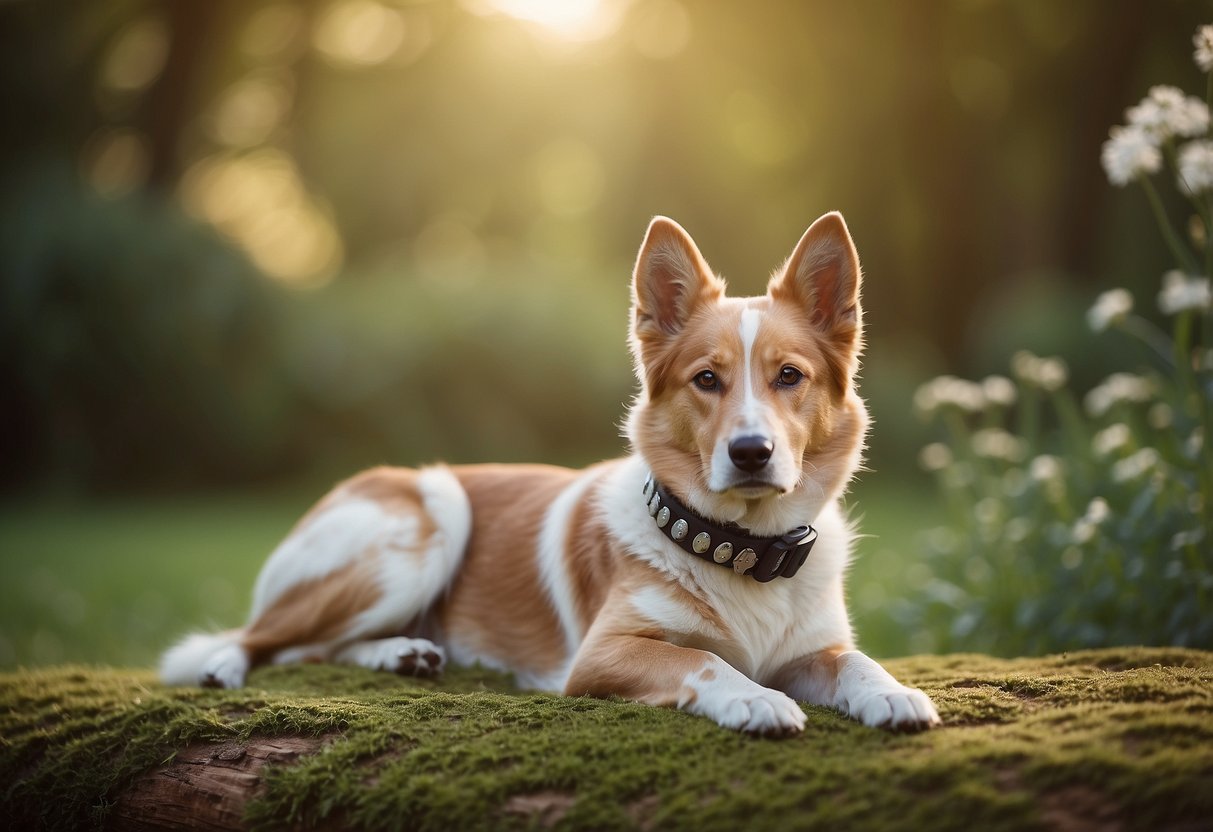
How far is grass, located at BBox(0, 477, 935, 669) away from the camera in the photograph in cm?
600

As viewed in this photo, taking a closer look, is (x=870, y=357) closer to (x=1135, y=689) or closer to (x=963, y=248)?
(x=963, y=248)

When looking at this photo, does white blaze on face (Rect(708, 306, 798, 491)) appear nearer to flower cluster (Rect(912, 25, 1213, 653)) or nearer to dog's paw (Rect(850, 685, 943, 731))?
dog's paw (Rect(850, 685, 943, 731))

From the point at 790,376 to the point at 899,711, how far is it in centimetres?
109

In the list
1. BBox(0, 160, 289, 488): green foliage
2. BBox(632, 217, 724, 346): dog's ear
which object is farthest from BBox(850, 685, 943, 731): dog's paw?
BBox(0, 160, 289, 488): green foliage

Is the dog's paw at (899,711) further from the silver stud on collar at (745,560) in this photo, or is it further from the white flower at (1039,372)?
the white flower at (1039,372)

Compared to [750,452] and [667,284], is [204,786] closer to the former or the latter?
[750,452]

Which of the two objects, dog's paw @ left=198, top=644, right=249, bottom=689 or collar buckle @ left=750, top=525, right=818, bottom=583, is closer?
collar buckle @ left=750, top=525, right=818, bottom=583

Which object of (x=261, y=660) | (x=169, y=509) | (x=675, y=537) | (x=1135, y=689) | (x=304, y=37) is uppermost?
(x=304, y=37)

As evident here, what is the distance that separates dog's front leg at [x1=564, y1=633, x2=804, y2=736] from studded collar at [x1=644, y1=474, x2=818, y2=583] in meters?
0.32

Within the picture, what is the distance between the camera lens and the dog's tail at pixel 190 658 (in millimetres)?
3707

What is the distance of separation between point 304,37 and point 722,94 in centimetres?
723

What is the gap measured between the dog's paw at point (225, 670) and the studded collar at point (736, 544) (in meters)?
1.73

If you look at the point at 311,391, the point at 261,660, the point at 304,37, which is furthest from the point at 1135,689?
the point at 304,37

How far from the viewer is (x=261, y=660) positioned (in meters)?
3.89
